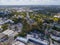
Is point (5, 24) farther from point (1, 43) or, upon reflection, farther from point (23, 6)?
point (23, 6)

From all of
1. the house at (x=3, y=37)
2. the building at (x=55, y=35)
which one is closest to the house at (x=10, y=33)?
the house at (x=3, y=37)

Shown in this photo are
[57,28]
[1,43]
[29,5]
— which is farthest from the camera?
[29,5]

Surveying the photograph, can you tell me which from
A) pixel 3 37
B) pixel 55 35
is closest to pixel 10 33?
pixel 3 37

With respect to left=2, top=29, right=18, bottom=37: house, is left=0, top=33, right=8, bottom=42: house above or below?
below

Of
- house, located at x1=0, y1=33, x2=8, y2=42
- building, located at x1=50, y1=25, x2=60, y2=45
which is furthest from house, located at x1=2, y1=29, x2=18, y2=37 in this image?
building, located at x1=50, y1=25, x2=60, y2=45

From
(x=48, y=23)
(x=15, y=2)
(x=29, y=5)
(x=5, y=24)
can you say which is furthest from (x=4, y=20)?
(x=48, y=23)

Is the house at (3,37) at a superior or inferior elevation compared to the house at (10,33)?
inferior

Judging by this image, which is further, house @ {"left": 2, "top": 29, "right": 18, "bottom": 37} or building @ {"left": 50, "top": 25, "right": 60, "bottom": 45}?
house @ {"left": 2, "top": 29, "right": 18, "bottom": 37}

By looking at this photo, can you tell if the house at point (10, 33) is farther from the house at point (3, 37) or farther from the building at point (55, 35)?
the building at point (55, 35)

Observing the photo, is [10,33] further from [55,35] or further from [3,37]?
[55,35]

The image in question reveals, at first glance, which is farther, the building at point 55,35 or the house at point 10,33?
the house at point 10,33

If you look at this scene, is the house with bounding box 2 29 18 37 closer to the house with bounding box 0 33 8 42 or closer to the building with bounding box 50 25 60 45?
the house with bounding box 0 33 8 42
